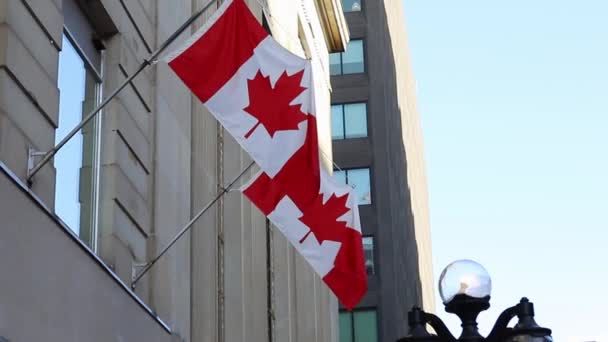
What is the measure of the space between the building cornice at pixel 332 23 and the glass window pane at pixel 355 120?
2195cm

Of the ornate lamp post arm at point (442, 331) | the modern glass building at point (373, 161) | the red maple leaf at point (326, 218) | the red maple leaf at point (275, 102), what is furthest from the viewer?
the modern glass building at point (373, 161)

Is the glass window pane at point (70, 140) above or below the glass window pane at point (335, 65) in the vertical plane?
below

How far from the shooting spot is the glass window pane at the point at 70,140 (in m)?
14.4

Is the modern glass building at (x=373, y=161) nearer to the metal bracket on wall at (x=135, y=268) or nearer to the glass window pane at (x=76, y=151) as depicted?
the metal bracket on wall at (x=135, y=268)

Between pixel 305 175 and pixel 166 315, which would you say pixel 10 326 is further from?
pixel 166 315

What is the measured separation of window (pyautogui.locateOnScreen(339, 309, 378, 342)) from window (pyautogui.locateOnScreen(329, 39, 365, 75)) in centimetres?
1405

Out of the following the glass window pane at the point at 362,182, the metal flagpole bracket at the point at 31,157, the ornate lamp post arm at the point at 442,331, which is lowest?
the ornate lamp post arm at the point at 442,331

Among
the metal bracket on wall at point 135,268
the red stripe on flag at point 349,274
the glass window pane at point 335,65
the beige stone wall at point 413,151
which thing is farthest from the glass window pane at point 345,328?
the metal bracket on wall at point 135,268

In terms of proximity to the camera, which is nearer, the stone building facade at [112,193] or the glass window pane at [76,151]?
the stone building facade at [112,193]

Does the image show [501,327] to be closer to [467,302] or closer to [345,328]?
[467,302]

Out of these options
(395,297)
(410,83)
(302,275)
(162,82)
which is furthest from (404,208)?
(162,82)

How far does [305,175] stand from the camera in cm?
1455

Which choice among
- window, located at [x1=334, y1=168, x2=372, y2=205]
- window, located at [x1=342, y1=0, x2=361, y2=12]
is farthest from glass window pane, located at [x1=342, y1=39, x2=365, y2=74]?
window, located at [x1=334, y1=168, x2=372, y2=205]

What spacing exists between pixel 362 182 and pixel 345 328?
27.4ft
